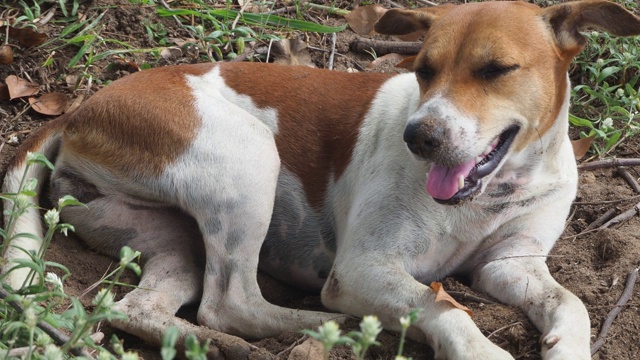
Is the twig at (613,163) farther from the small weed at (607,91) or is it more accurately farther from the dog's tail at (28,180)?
the dog's tail at (28,180)

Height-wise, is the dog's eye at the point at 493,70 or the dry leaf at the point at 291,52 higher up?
the dog's eye at the point at 493,70

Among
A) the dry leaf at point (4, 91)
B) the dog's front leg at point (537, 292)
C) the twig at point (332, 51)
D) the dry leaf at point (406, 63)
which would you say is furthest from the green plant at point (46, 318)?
the twig at point (332, 51)

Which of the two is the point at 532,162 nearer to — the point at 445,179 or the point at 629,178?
the point at 445,179

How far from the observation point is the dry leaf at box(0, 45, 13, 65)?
542 centimetres

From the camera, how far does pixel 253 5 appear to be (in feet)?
21.1

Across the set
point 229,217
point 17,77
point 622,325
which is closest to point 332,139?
point 229,217

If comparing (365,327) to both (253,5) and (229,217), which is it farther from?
(253,5)

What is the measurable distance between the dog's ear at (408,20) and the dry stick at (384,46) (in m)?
1.63

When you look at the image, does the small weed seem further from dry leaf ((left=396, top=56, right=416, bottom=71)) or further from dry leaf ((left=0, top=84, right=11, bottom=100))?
dry leaf ((left=0, top=84, right=11, bottom=100))

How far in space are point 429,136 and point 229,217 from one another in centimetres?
107

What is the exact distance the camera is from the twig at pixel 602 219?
4.79 m

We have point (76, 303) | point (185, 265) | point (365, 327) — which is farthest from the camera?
point (185, 265)

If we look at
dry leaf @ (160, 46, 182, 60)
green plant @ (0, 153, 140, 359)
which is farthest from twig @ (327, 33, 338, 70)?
green plant @ (0, 153, 140, 359)

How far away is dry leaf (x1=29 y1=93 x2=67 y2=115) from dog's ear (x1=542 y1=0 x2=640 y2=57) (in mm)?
2766
